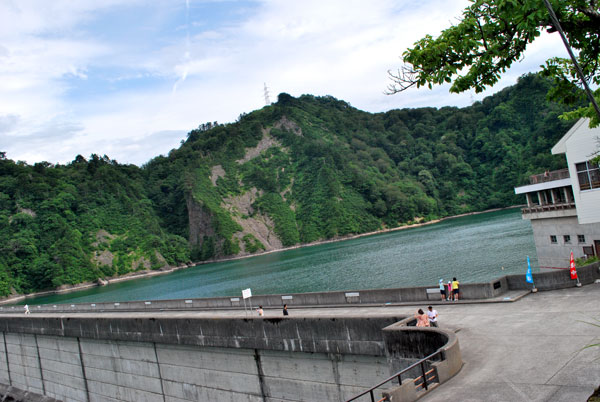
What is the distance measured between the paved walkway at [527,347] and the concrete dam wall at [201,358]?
6.37 feet


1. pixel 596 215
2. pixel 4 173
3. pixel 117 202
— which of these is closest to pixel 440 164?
pixel 117 202

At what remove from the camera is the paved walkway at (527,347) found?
977 centimetres

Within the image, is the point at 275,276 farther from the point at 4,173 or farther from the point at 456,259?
the point at 4,173

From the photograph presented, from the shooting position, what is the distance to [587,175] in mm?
29047

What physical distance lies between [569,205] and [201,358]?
2970 cm

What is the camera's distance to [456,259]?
63.1m

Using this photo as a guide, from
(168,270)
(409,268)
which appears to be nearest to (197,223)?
(168,270)

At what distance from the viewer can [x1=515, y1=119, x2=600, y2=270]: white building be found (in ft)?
94.8

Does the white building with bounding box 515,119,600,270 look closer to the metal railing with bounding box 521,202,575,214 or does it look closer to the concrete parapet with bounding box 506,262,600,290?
the metal railing with bounding box 521,202,575,214

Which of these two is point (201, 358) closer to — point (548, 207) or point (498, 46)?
point (498, 46)

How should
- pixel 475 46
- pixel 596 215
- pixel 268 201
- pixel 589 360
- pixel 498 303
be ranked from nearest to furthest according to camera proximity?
pixel 475 46 → pixel 589 360 → pixel 498 303 → pixel 596 215 → pixel 268 201

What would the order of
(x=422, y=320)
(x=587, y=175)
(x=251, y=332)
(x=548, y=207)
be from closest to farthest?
(x=422, y=320)
(x=251, y=332)
(x=587, y=175)
(x=548, y=207)

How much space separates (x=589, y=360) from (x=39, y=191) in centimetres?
16408

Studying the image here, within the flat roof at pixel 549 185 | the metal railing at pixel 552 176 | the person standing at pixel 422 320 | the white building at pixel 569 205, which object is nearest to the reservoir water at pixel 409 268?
the white building at pixel 569 205
